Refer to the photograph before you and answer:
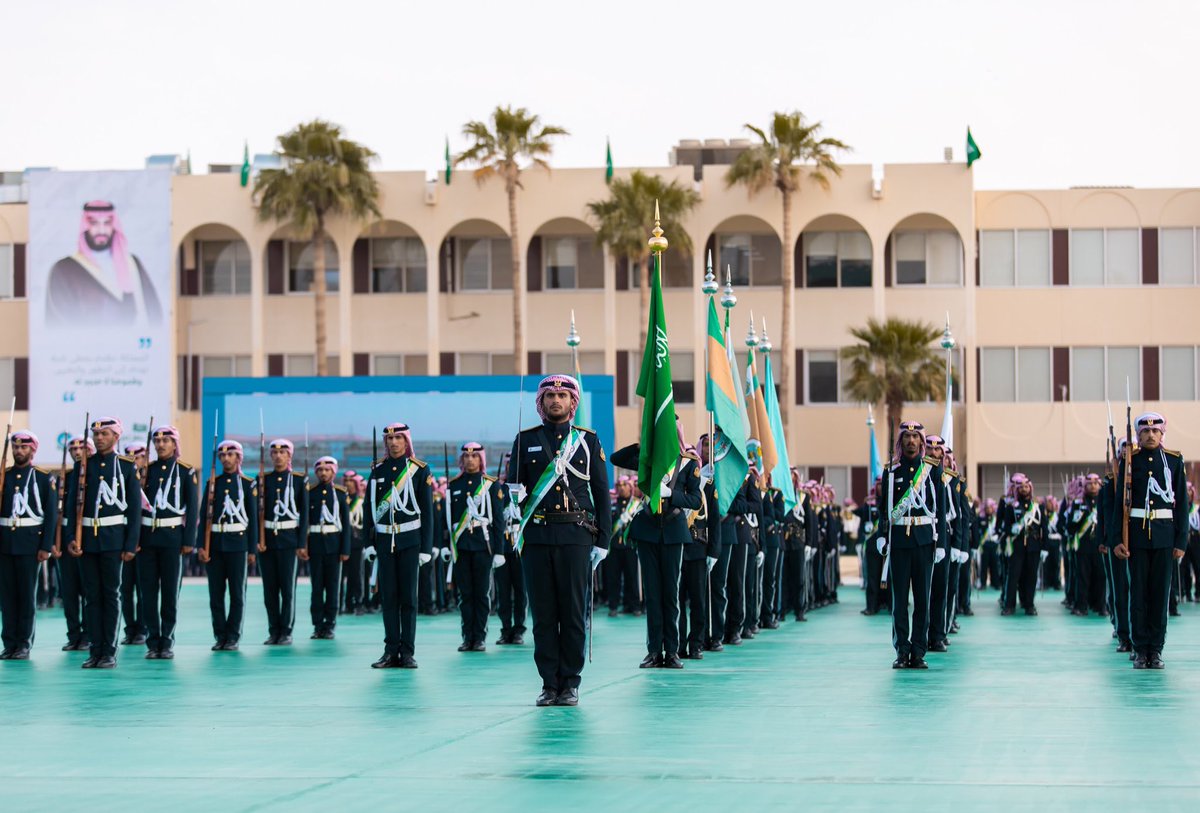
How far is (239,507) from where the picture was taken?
17.4m

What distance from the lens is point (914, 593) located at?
14.7 m

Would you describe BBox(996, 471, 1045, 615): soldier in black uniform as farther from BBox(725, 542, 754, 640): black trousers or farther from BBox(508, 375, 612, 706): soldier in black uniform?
BBox(508, 375, 612, 706): soldier in black uniform

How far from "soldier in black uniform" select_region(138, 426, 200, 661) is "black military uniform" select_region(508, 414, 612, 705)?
530 centimetres

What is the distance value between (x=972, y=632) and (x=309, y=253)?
113ft

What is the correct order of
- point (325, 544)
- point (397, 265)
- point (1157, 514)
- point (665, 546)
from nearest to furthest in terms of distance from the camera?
point (1157, 514) → point (665, 546) → point (325, 544) → point (397, 265)

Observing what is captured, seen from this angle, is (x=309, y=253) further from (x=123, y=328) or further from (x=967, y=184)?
(x=967, y=184)

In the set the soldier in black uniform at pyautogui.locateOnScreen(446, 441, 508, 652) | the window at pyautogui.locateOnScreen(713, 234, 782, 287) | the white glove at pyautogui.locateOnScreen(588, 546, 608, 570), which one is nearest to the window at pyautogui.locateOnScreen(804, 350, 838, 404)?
the window at pyautogui.locateOnScreen(713, 234, 782, 287)

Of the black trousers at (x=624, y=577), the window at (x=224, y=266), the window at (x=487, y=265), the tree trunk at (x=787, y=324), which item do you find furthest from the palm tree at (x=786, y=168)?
the black trousers at (x=624, y=577)

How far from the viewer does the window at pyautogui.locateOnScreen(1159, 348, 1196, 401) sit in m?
49.2

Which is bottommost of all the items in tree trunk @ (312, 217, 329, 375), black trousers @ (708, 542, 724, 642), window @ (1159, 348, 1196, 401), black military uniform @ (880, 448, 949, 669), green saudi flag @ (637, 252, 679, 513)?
black trousers @ (708, 542, 724, 642)

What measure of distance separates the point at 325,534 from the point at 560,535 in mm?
9265

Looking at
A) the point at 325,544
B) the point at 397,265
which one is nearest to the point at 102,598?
the point at 325,544

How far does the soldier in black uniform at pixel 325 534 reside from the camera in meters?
20.0

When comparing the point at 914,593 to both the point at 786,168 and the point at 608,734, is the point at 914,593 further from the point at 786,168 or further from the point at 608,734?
the point at 786,168
